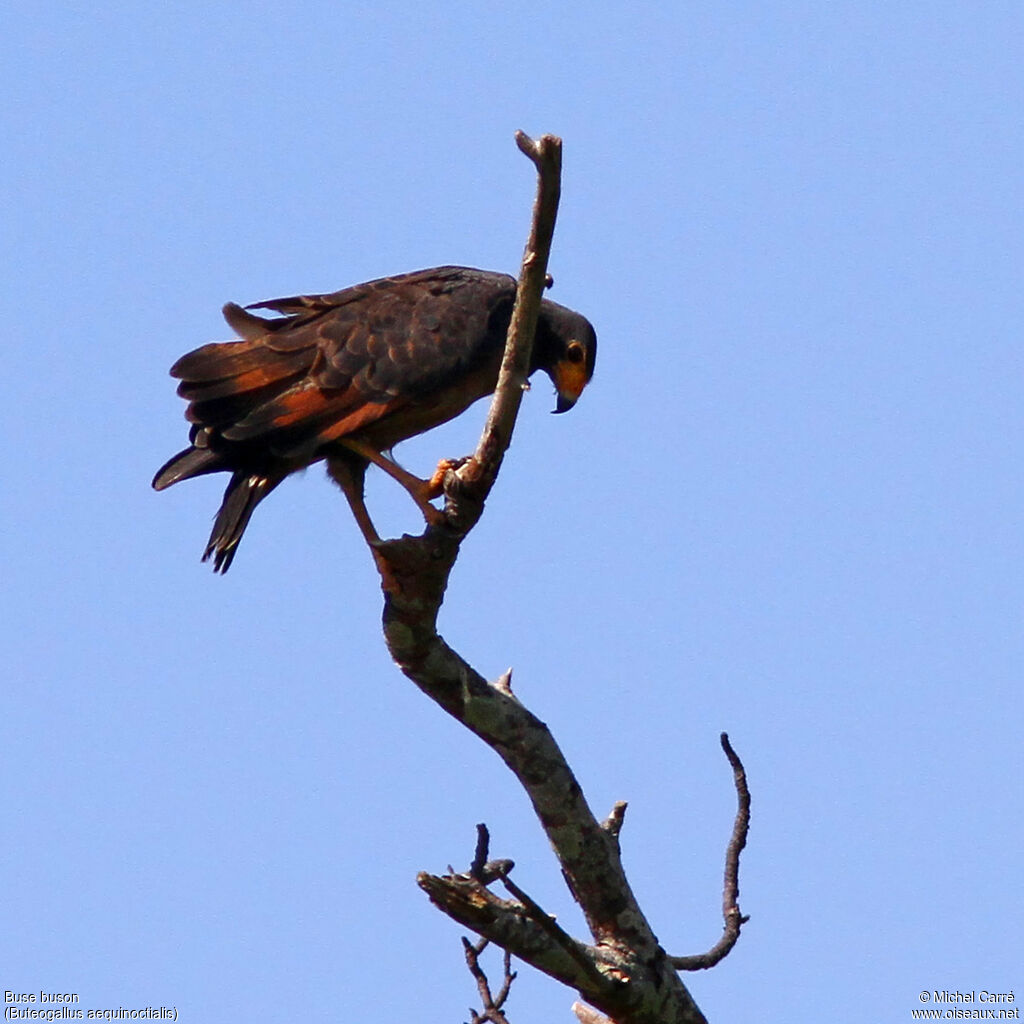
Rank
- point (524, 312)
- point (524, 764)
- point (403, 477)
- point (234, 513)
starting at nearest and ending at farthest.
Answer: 1. point (524, 312)
2. point (524, 764)
3. point (403, 477)
4. point (234, 513)

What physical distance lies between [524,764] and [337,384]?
1908 millimetres

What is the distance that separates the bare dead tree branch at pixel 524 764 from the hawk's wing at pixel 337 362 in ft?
4.01

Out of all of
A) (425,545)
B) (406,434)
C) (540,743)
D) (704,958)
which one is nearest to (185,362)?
(406,434)

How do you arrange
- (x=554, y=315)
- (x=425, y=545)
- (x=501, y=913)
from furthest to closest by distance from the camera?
(x=554, y=315), (x=425, y=545), (x=501, y=913)

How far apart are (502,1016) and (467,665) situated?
4.49 ft

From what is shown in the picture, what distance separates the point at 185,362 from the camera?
6.45m

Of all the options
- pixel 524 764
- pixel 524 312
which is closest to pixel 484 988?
pixel 524 764

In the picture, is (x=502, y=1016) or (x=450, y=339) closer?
(x=502, y=1016)

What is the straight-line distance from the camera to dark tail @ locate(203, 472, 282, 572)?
20.3 ft

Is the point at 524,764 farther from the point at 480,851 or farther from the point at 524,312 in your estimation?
the point at 524,312

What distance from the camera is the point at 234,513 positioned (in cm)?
631

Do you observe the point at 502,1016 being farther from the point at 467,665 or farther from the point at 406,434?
the point at 406,434

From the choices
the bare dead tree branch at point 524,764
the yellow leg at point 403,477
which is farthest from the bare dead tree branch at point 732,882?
the yellow leg at point 403,477

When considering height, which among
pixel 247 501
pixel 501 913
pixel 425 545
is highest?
pixel 247 501
